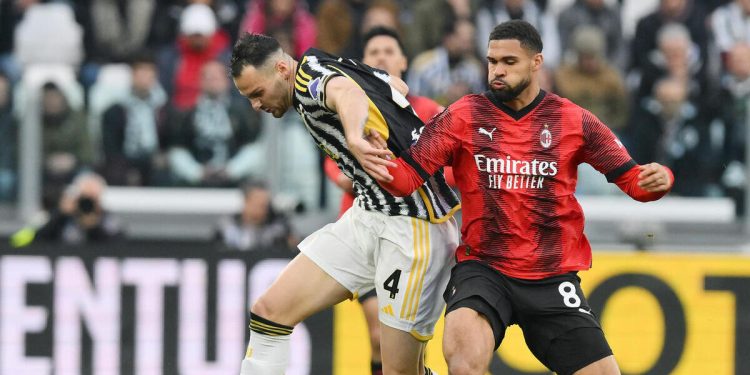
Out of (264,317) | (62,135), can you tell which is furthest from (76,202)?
(264,317)

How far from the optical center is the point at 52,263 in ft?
28.5

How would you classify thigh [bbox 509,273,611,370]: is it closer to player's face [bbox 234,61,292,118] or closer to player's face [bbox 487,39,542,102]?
player's face [bbox 487,39,542,102]

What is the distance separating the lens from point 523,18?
1113cm

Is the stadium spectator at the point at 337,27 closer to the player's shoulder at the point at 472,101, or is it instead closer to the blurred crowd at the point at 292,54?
the blurred crowd at the point at 292,54

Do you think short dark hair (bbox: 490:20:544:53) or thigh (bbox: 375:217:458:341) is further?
thigh (bbox: 375:217:458:341)

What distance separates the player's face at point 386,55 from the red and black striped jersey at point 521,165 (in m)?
1.70

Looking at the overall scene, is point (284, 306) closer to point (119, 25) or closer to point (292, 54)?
point (292, 54)

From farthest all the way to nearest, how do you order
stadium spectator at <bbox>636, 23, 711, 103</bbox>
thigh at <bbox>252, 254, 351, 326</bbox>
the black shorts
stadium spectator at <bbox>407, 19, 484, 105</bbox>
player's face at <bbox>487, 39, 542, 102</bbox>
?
stadium spectator at <bbox>636, 23, 711, 103</bbox>
stadium spectator at <bbox>407, 19, 484, 105</bbox>
thigh at <bbox>252, 254, 351, 326</bbox>
the black shorts
player's face at <bbox>487, 39, 542, 102</bbox>

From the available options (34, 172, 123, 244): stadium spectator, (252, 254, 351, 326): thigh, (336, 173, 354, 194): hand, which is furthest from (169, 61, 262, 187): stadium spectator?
(252, 254, 351, 326): thigh

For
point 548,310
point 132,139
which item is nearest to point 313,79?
point 548,310

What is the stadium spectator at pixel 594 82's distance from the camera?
10.3 m

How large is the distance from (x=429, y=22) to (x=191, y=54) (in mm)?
2041

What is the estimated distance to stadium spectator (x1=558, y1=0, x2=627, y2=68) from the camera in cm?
1111

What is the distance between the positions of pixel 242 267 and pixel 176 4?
3.29 metres
